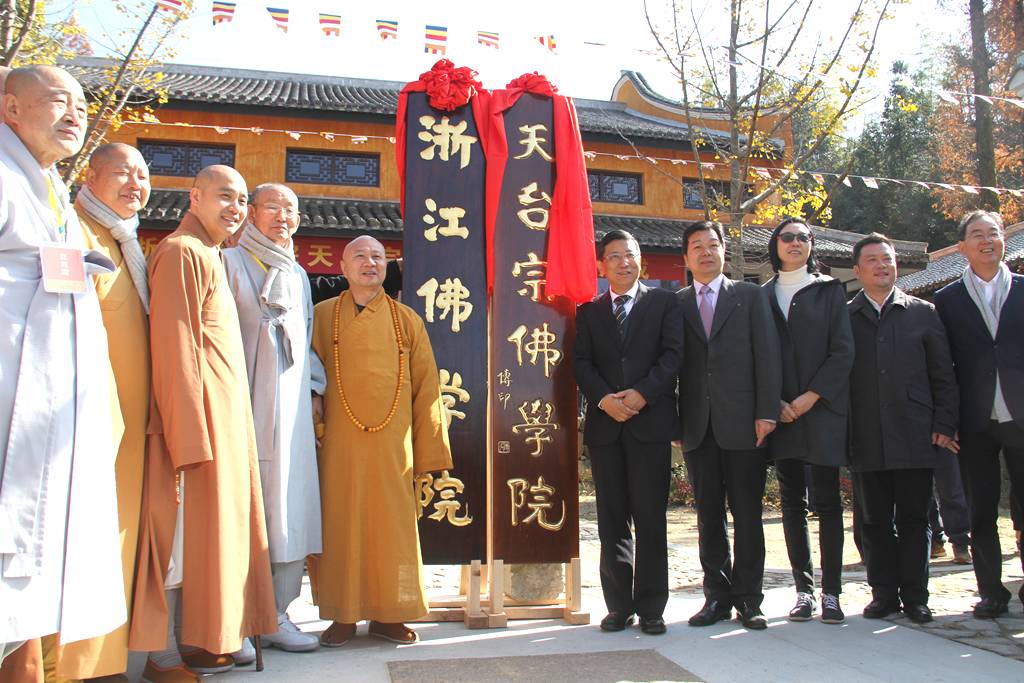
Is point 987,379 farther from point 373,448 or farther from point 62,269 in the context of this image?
point 62,269

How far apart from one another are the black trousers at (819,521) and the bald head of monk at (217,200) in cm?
270

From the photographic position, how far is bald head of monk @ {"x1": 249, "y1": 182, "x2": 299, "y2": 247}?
3.54 metres

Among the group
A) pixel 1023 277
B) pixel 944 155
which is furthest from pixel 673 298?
pixel 944 155

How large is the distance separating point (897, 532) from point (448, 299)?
8.04ft

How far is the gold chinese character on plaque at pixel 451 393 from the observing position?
398cm

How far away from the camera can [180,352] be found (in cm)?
282

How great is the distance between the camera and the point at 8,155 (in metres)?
2.39

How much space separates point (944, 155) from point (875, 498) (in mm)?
23348

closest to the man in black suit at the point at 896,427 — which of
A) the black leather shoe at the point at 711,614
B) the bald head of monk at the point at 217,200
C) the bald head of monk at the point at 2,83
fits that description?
the black leather shoe at the point at 711,614

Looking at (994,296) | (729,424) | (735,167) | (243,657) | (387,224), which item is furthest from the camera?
(387,224)

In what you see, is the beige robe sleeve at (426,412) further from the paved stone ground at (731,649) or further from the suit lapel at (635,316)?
the suit lapel at (635,316)

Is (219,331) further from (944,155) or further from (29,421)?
(944,155)

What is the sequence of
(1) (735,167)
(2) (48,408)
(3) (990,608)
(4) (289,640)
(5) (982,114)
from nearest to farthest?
(2) (48,408), (4) (289,640), (3) (990,608), (1) (735,167), (5) (982,114)

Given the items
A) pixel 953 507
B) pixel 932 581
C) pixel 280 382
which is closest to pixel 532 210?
pixel 280 382
